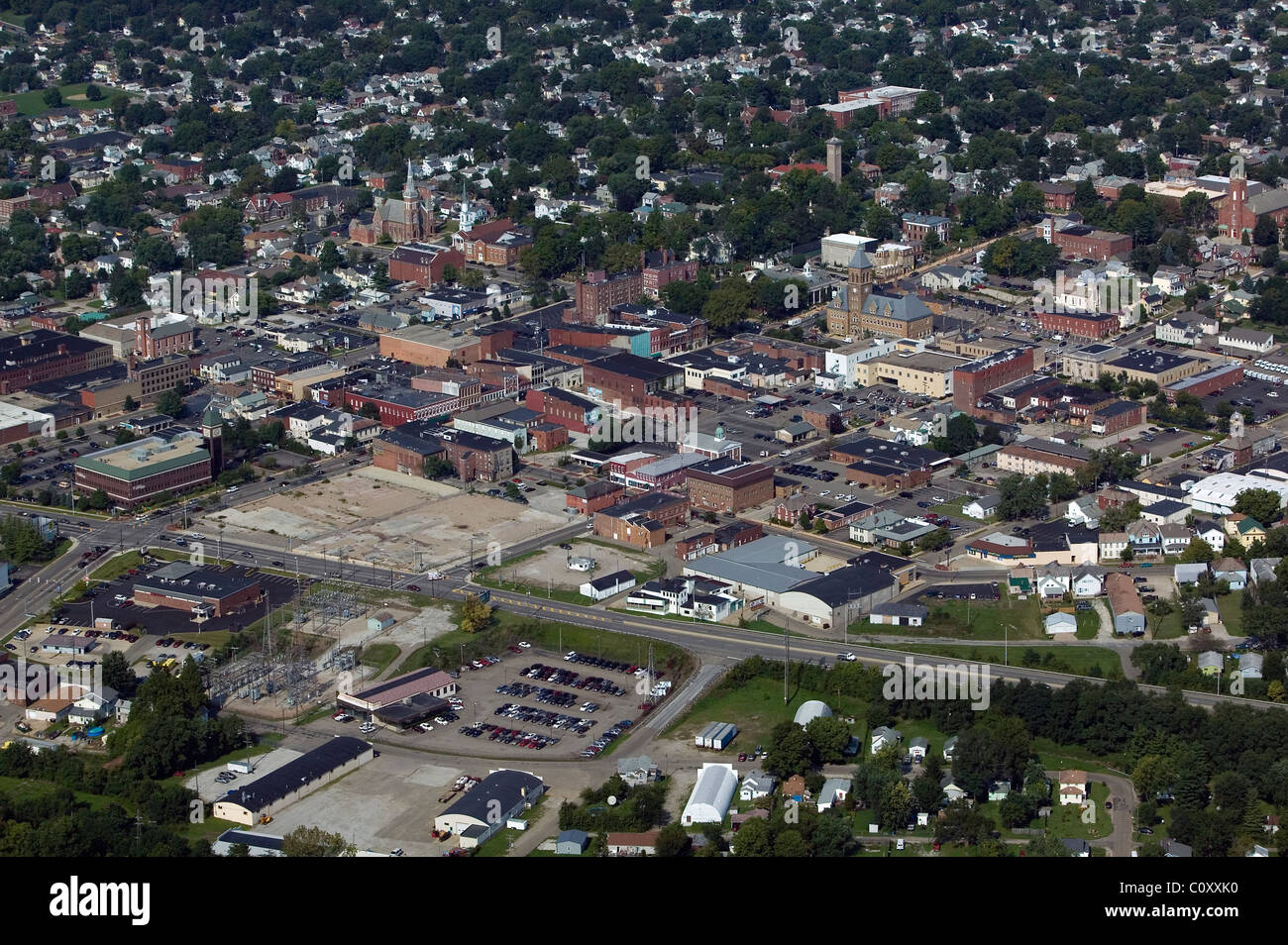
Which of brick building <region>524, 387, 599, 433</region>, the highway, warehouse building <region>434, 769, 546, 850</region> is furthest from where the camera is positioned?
brick building <region>524, 387, 599, 433</region>

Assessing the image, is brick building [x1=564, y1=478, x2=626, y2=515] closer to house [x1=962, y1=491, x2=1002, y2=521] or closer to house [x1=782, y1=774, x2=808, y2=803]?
house [x1=962, y1=491, x2=1002, y2=521]

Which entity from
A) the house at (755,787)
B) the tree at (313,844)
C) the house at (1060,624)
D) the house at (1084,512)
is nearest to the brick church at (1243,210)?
→ the house at (1084,512)

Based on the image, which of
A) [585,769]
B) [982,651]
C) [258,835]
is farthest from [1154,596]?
[258,835]

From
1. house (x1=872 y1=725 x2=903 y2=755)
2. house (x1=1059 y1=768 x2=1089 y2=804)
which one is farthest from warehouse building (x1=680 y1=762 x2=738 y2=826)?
house (x1=1059 y1=768 x2=1089 y2=804)

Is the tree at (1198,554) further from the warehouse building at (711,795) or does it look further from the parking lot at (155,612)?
the parking lot at (155,612)

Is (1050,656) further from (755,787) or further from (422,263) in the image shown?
(422,263)

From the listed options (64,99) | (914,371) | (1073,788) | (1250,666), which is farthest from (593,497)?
(64,99)

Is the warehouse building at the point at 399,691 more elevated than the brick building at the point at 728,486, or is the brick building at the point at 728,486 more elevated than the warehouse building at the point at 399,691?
the brick building at the point at 728,486
